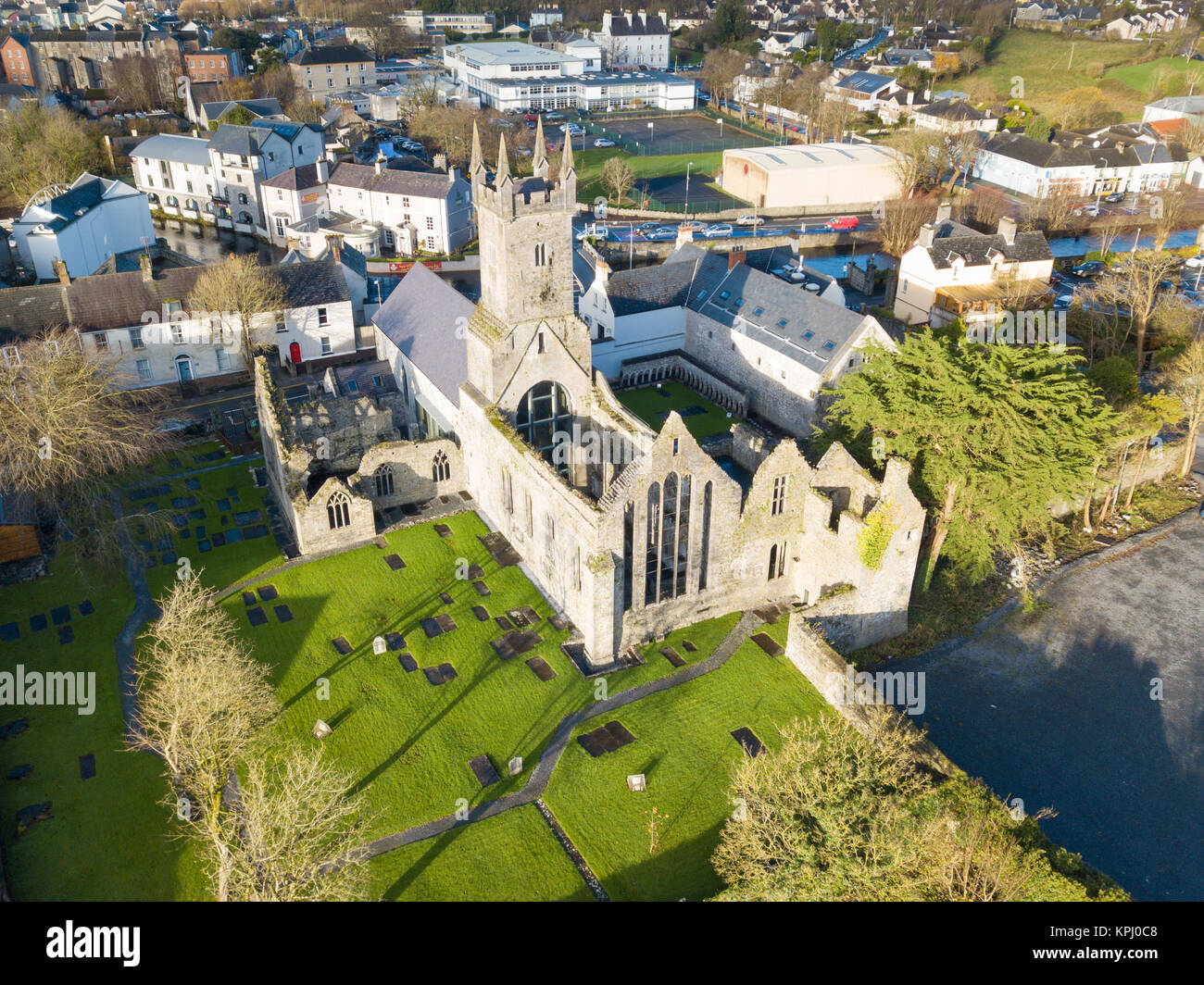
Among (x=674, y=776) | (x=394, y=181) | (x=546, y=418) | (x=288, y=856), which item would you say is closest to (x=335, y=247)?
(x=394, y=181)

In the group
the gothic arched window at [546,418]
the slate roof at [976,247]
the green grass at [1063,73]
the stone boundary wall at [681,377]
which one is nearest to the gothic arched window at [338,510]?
the gothic arched window at [546,418]

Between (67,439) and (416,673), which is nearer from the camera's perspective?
(416,673)

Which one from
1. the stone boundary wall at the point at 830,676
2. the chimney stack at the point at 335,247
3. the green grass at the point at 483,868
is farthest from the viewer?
the chimney stack at the point at 335,247

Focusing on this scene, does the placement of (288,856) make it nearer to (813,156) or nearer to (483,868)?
(483,868)

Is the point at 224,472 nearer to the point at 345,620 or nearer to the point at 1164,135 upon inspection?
the point at 345,620

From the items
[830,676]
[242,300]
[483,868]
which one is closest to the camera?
[483,868]

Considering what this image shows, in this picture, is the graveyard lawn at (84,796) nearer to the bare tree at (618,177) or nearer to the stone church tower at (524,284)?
the stone church tower at (524,284)

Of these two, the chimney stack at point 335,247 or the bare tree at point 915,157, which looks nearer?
the chimney stack at point 335,247
